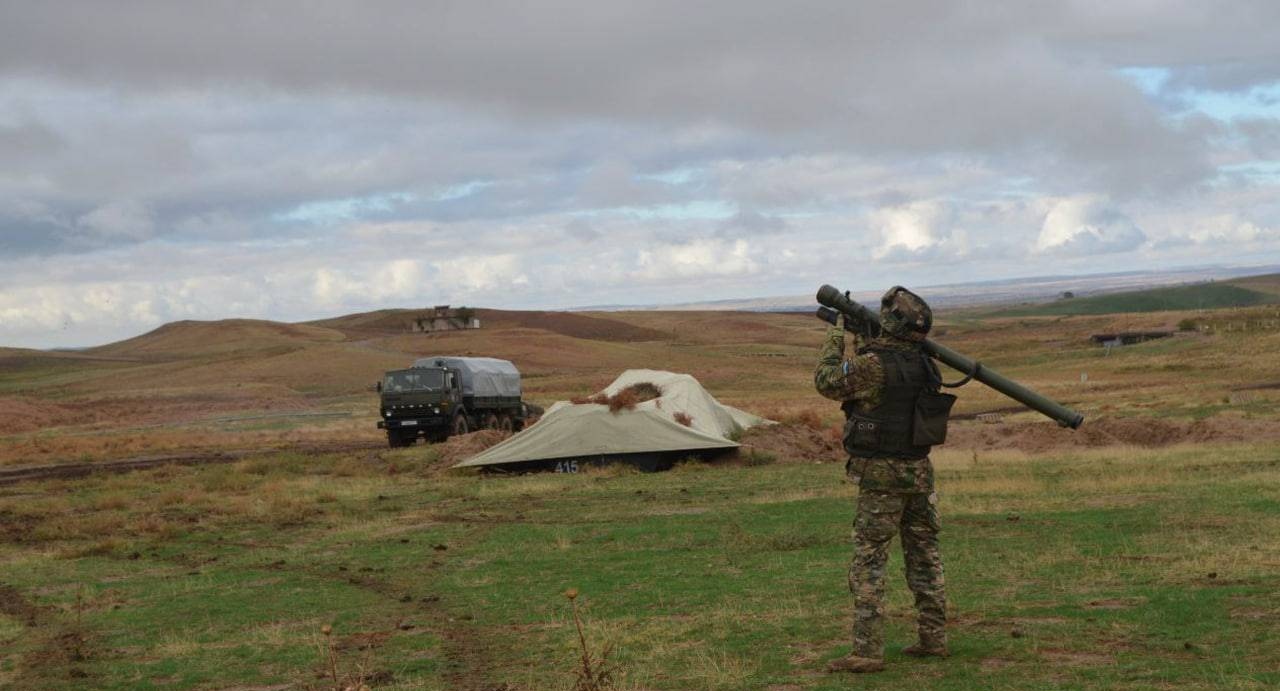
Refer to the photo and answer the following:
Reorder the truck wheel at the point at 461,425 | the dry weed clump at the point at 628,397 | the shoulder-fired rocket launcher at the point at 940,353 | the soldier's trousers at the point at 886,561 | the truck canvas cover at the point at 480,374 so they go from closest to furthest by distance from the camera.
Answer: the soldier's trousers at the point at 886,561 → the shoulder-fired rocket launcher at the point at 940,353 → the dry weed clump at the point at 628,397 → the truck wheel at the point at 461,425 → the truck canvas cover at the point at 480,374

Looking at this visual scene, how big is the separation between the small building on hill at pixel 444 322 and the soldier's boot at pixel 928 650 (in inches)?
5114

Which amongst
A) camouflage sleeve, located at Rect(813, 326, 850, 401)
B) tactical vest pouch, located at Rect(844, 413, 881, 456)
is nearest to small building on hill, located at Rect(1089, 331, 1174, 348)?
tactical vest pouch, located at Rect(844, 413, 881, 456)

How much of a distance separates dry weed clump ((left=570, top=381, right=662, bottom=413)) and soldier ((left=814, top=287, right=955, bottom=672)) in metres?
20.6

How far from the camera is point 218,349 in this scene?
14988cm

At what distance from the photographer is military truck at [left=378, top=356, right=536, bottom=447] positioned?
40.4 meters

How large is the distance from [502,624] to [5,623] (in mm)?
5350

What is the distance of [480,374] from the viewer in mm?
44750

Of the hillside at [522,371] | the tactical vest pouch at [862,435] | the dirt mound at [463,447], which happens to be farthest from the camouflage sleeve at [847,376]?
the dirt mound at [463,447]

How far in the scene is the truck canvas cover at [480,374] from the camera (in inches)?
1718

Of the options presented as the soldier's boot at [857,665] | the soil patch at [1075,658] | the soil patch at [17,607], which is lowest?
the soil patch at [17,607]

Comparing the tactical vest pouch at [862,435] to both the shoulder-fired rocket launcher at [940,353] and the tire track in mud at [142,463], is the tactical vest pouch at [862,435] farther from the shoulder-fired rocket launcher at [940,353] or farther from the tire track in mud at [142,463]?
the tire track in mud at [142,463]

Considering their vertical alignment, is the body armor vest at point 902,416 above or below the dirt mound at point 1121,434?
above

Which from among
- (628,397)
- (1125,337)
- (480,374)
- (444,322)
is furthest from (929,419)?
(444,322)

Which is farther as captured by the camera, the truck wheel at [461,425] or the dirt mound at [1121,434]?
the truck wheel at [461,425]
